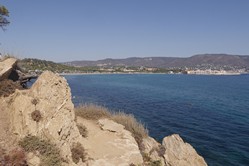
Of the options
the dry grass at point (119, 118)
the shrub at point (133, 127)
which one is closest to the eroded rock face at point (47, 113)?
the dry grass at point (119, 118)

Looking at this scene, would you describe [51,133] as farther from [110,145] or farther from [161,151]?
[161,151]

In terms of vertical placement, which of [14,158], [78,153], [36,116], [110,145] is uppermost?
[36,116]

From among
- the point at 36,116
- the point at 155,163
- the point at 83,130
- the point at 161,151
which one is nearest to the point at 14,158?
the point at 36,116

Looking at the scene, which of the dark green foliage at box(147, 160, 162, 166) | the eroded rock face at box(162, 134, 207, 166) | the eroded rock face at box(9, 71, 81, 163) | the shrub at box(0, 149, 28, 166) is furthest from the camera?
the eroded rock face at box(162, 134, 207, 166)

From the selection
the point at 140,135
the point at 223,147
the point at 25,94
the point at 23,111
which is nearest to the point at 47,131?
the point at 23,111

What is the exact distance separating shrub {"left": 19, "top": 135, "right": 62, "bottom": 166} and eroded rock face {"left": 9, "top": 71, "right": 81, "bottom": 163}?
388 mm

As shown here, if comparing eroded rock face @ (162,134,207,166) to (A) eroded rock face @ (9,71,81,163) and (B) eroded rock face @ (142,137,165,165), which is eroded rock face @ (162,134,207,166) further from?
(A) eroded rock face @ (9,71,81,163)

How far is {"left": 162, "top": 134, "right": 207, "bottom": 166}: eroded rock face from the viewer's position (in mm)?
21047

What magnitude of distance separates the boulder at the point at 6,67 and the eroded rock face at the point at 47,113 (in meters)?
1.78

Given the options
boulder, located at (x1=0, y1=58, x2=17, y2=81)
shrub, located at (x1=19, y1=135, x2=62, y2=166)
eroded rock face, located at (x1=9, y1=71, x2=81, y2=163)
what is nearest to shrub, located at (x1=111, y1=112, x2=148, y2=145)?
eroded rock face, located at (x1=9, y1=71, x2=81, y2=163)

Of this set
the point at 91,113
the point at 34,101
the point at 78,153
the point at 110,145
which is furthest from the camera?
the point at 91,113

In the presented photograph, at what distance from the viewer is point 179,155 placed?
21.5 metres

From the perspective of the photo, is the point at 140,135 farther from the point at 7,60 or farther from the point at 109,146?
the point at 7,60

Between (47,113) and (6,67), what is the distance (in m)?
4.72
